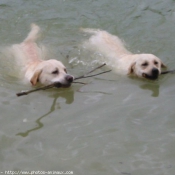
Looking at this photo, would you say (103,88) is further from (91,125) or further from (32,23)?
(32,23)

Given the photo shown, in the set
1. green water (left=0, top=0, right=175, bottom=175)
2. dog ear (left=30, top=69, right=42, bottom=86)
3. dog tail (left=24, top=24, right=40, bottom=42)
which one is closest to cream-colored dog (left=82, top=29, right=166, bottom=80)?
green water (left=0, top=0, right=175, bottom=175)

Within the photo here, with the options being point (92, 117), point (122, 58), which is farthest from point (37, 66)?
point (92, 117)

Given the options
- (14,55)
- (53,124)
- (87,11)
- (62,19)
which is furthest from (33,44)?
(53,124)

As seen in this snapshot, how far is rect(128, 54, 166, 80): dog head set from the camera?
23.6ft

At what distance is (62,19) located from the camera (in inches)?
407

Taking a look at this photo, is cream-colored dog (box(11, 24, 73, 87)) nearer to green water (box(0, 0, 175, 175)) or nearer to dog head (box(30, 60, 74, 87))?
dog head (box(30, 60, 74, 87))

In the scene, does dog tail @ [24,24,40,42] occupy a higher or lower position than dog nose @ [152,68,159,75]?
lower

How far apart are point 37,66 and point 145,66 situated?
211 centimetres

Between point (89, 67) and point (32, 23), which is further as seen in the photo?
point (32, 23)

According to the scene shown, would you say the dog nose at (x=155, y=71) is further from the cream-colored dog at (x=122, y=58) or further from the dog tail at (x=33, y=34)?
the dog tail at (x=33, y=34)

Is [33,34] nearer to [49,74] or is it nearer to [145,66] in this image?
[49,74]

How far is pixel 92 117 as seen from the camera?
5500 millimetres

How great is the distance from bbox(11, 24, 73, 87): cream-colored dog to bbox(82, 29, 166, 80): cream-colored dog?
126 cm

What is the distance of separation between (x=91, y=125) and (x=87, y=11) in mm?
6039
